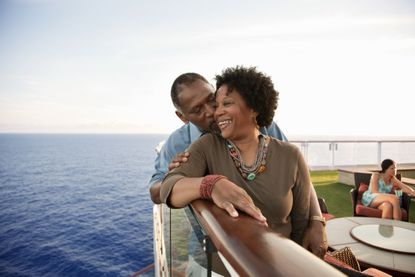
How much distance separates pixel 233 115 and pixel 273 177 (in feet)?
1.43

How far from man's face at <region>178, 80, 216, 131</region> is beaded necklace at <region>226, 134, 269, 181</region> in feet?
2.75

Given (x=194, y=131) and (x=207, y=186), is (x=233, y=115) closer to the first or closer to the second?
(x=207, y=186)

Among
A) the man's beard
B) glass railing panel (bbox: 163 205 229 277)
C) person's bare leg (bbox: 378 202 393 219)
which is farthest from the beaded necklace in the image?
person's bare leg (bbox: 378 202 393 219)

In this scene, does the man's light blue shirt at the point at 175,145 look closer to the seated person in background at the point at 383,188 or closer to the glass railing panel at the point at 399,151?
the seated person in background at the point at 383,188

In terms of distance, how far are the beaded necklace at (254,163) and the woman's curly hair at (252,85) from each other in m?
0.25

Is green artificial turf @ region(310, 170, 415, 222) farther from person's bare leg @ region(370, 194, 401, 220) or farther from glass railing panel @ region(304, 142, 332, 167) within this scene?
person's bare leg @ region(370, 194, 401, 220)

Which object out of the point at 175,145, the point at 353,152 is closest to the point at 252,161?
the point at 175,145

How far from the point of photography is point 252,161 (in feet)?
5.25

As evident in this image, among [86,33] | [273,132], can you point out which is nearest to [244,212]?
[273,132]

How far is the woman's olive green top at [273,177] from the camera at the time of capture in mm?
1505

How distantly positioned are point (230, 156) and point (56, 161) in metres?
116

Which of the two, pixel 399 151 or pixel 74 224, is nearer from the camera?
pixel 399 151

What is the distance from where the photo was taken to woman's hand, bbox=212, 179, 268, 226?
0.89 metres

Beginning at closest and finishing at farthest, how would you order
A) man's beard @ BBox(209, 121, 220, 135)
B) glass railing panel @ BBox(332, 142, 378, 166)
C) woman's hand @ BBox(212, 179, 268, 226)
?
woman's hand @ BBox(212, 179, 268, 226) < man's beard @ BBox(209, 121, 220, 135) < glass railing panel @ BBox(332, 142, 378, 166)
